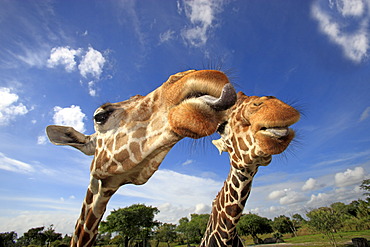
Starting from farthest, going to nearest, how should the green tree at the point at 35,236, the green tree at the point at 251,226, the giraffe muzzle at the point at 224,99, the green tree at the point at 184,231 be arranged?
1. the green tree at the point at 184,231
2. the green tree at the point at 251,226
3. the green tree at the point at 35,236
4. the giraffe muzzle at the point at 224,99

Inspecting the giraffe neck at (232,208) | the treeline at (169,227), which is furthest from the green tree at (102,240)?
the giraffe neck at (232,208)

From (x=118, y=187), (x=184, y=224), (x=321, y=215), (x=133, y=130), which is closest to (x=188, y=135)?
(x=133, y=130)

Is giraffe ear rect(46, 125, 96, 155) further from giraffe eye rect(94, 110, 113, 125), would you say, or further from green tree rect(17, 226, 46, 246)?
green tree rect(17, 226, 46, 246)

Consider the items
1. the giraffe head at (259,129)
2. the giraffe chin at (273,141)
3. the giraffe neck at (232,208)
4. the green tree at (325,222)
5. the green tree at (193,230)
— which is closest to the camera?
the giraffe head at (259,129)

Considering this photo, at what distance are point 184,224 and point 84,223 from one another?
91156 mm

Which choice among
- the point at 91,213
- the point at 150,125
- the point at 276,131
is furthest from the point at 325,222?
the point at 150,125

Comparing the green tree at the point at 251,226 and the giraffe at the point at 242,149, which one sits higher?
the giraffe at the point at 242,149

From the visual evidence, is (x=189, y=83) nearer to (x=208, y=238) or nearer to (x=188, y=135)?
(x=188, y=135)

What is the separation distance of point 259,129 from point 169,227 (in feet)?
280

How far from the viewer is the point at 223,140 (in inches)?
190

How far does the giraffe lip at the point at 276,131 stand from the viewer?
9.52ft

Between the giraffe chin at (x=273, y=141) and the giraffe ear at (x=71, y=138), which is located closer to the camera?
the giraffe ear at (x=71, y=138)

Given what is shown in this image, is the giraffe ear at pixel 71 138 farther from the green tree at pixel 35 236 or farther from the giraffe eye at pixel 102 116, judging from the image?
the green tree at pixel 35 236

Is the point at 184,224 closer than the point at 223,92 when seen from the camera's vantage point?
No
